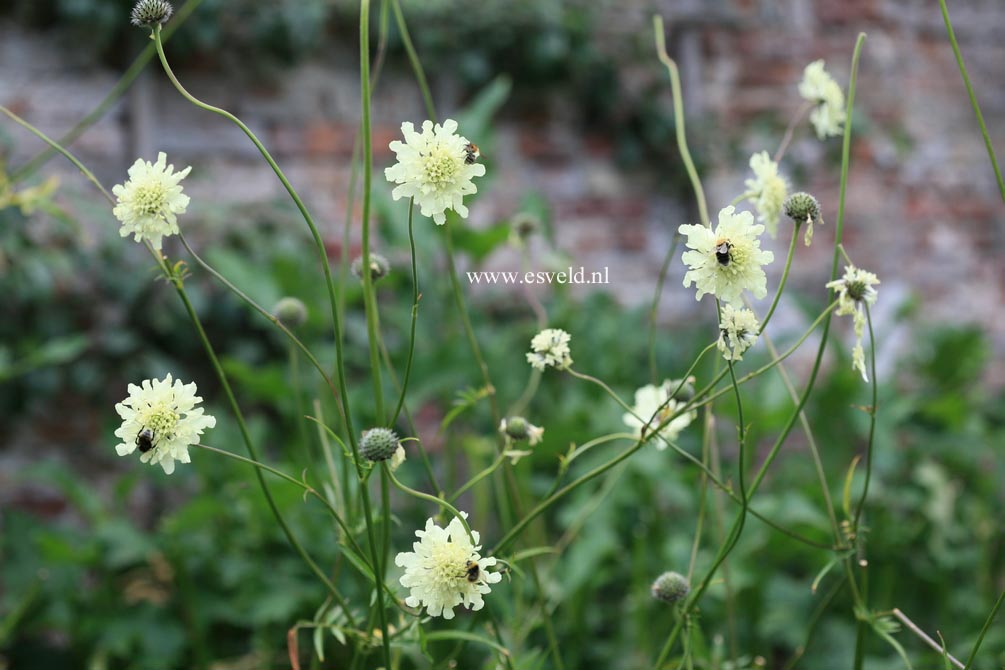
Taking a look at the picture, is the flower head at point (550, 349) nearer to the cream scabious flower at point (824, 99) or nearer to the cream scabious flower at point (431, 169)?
the cream scabious flower at point (431, 169)

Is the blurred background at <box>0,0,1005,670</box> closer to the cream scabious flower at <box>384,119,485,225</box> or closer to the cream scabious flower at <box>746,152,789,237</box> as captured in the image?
the cream scabious flower at <box>746,152,789,237</box>

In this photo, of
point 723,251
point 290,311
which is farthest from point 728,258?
point 290,311

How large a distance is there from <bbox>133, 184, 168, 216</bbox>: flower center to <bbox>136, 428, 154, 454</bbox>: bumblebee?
148mm

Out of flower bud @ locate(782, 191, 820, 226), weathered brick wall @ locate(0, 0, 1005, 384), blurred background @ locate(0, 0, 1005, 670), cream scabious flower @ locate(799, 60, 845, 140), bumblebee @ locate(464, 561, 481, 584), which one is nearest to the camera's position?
bumblebee @ locate(464, 561, 481, 584)

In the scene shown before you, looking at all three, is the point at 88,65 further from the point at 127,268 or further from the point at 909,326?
the point at 909,326

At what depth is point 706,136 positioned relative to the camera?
2568 mm

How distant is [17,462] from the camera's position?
78.6 inches

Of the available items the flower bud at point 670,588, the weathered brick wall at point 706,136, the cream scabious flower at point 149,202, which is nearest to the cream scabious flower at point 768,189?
the flower bud at point 670,588

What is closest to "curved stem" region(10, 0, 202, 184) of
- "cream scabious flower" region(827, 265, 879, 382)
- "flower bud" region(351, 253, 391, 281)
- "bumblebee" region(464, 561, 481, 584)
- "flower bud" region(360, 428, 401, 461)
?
"flower bud" region(351, 253, 391, 281)

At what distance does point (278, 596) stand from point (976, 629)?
1236 mm

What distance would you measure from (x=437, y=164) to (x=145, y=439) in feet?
0.82

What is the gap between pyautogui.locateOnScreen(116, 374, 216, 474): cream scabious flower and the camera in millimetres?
576

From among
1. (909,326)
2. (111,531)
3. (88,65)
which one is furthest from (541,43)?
(111,531)

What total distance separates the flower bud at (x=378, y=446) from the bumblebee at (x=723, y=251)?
0.77 feet
